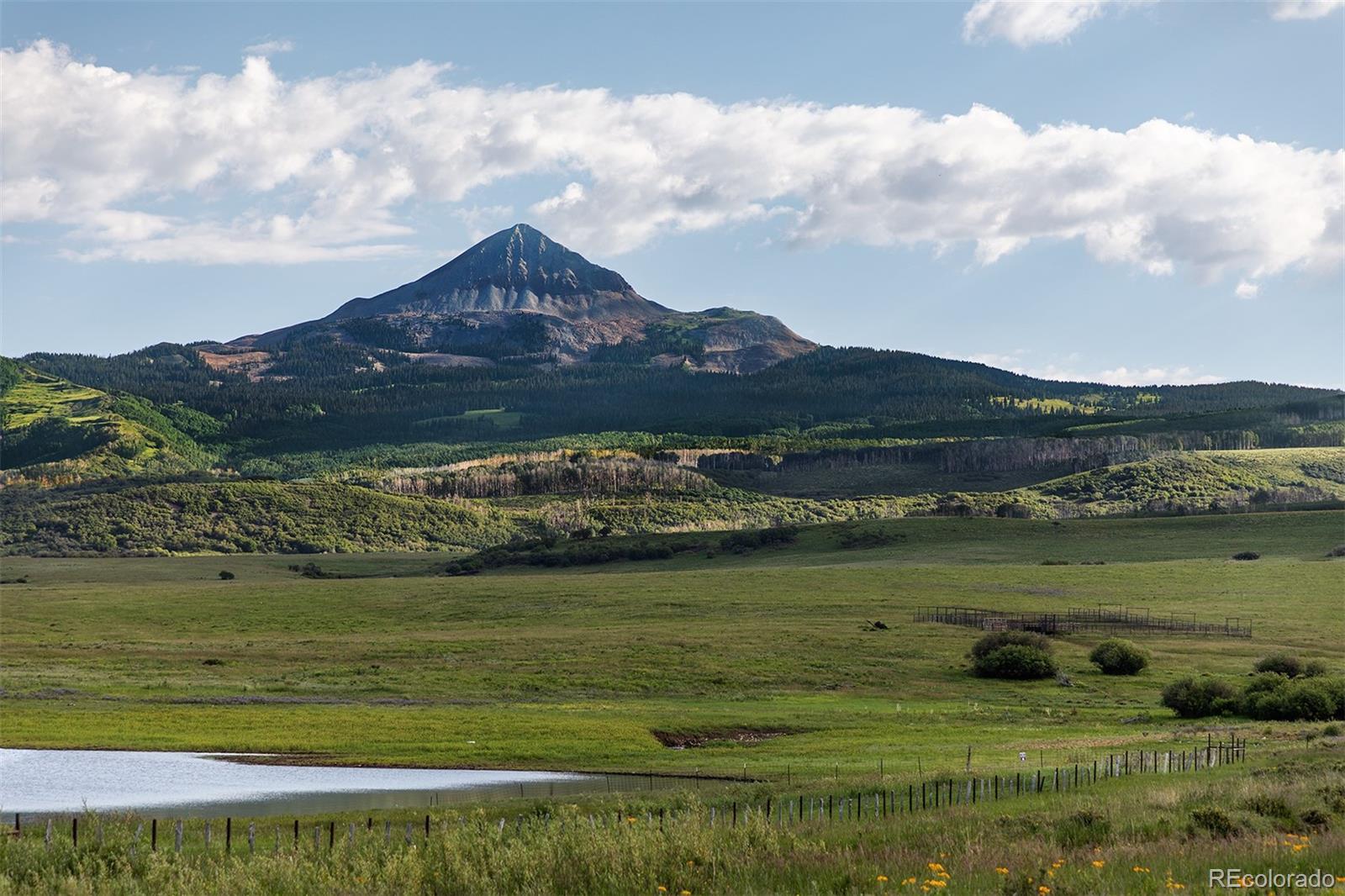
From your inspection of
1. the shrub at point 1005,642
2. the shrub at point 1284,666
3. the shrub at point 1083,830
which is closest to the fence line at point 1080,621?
the shrub at point 1005,642

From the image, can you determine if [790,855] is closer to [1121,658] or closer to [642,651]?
[1121,658]

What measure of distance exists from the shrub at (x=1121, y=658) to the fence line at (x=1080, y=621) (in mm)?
13406

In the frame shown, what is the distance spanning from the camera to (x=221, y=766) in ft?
144

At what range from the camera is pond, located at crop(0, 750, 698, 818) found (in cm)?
3597

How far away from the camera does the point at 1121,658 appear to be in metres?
70.1

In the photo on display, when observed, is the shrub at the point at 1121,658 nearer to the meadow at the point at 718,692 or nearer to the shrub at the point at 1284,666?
the meadow at the point at 718,692

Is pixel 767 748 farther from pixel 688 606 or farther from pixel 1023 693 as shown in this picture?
pixel 688 606

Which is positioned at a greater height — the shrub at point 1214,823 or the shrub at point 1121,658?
the shrub at point 1214,823

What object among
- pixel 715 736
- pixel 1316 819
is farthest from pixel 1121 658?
pixel 1316 819

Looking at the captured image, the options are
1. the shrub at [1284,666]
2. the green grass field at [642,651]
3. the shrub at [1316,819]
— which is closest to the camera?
the shrub at [1316,819]

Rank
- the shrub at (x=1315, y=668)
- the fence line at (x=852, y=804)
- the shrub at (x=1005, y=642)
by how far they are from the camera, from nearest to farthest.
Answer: the fence line at (x=852, y=804)
the shrub at (x=1315, y=668)
the shrub at (x=1005, y=642)

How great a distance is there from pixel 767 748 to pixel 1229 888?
3328 centimetres

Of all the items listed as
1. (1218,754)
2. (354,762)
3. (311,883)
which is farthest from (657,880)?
(354,762)

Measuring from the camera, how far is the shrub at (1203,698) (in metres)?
55.2
